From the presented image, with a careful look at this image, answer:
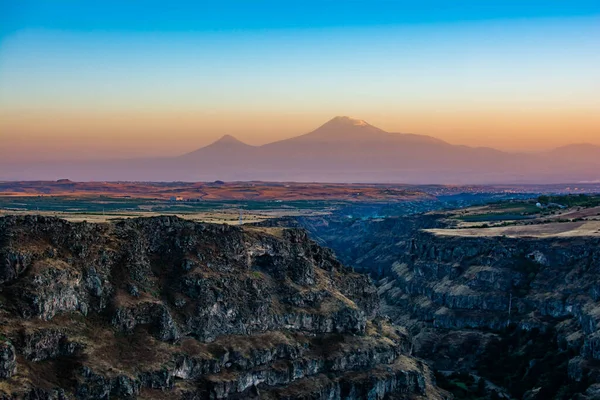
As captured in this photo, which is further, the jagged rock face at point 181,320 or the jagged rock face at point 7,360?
the jagged rock face at point 181,320

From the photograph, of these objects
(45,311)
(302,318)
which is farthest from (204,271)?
(45,311)

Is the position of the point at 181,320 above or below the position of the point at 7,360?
below

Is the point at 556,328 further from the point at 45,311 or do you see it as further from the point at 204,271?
the point at 45,311

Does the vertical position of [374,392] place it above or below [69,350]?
below

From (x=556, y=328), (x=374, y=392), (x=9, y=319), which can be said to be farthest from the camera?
(x=556, y=328)

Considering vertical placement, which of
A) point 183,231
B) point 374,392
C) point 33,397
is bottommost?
point 374,392

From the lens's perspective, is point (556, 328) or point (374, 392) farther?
point (556, 328)

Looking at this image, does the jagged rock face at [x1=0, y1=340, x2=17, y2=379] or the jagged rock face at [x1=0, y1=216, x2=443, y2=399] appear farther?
the jagged rock face at [x1=0, y1=216, x2=443, y2=399]

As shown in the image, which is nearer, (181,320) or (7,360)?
(7,360)
